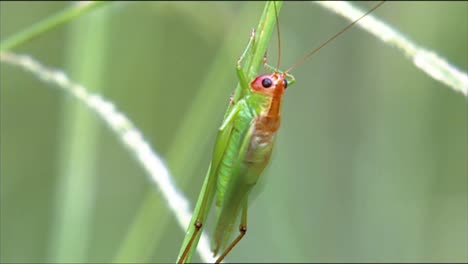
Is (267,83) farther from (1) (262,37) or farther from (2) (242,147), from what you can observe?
(1) (262,37)

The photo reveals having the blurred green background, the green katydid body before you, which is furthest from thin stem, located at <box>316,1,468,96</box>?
the blurred green background

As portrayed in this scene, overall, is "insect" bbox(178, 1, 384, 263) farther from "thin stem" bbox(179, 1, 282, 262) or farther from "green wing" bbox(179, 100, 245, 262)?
"thin stem" bbox(179, 1, 282, 262)

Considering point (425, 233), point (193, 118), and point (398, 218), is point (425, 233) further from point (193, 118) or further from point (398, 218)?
point (193, 118)

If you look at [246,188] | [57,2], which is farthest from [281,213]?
[57,2]

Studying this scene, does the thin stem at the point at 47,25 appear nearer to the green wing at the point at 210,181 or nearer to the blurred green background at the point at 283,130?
the green wing at the point at 210,181

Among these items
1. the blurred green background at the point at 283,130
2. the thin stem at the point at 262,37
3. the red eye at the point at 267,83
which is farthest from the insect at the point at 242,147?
the blurred green background at the point at 283,130
